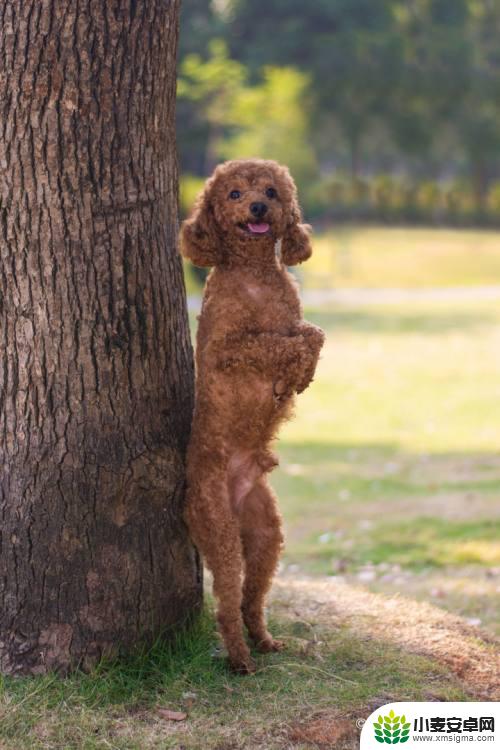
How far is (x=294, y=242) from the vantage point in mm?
3695

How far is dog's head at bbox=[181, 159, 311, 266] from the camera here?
11.7 ft

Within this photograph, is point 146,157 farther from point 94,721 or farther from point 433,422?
point 433,422

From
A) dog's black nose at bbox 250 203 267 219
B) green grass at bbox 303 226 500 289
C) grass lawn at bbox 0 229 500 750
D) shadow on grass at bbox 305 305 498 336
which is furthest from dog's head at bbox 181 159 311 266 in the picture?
green grass at bbox 303 226 500 289

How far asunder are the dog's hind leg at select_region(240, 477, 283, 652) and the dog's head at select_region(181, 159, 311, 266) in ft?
2.75

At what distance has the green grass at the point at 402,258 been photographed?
29.1 meters

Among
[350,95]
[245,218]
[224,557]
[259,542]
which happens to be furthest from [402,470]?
[350,95]

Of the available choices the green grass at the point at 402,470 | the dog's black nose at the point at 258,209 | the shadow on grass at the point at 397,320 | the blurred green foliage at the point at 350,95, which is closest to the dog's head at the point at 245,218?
the dog's black nose at the point at 258,209

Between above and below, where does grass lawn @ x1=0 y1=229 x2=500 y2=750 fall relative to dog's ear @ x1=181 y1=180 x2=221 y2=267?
below

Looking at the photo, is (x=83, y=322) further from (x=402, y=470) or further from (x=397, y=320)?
(x=397, y=320)

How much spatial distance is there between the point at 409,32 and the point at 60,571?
42.4m

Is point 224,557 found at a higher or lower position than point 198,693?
higher

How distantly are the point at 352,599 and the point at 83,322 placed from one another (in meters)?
1.83

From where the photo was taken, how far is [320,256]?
108 feet

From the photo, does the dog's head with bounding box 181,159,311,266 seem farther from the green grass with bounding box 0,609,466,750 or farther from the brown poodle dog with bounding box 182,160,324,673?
the green grass with bounding box 0,609,466,750
